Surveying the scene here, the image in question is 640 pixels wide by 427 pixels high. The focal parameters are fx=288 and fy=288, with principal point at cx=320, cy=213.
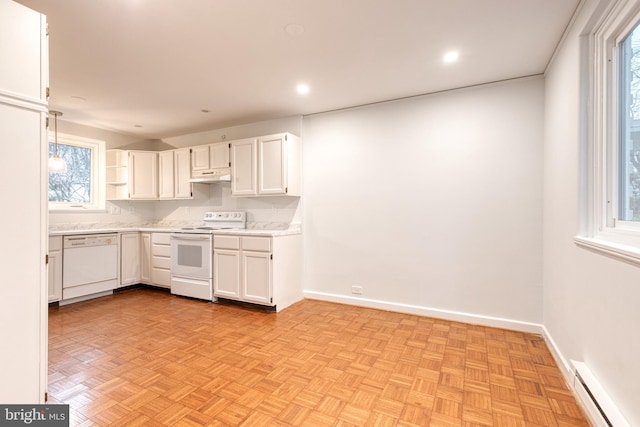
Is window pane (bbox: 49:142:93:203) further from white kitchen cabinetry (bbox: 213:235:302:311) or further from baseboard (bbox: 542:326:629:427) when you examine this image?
baseboard (bbox: 542:326:629:427)

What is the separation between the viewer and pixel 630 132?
150 cm

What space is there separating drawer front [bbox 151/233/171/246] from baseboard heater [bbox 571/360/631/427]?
4.59 metres

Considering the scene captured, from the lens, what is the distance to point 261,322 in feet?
10.3

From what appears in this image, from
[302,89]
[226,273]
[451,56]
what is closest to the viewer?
[451,56]

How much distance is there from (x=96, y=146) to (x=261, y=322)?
395 cm

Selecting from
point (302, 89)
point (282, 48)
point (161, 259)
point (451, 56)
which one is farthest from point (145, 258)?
point (451, 56)

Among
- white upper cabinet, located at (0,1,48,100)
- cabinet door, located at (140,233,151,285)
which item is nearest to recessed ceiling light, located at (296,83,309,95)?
white upper cabinet, located at (0,1,48,100)

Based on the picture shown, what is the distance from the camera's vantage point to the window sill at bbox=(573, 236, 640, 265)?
48.8 inches

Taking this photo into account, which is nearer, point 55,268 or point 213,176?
point 55,268

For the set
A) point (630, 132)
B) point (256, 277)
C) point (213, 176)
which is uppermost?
point (213, 176)

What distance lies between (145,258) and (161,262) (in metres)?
0.37

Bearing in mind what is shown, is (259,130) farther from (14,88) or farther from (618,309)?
Answer: (618,309)

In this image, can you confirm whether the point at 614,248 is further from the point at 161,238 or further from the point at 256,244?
the point at 161,238

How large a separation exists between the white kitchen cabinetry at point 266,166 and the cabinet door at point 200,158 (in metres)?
0.53
